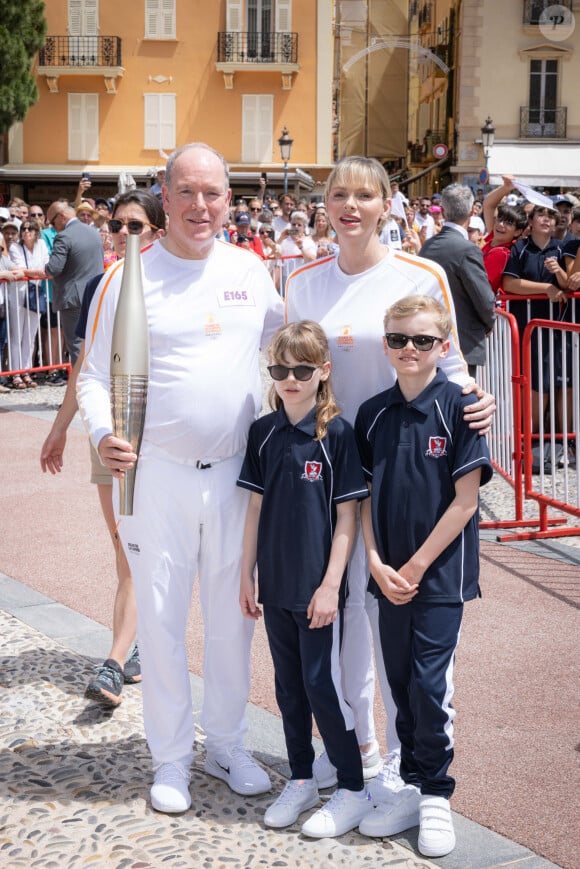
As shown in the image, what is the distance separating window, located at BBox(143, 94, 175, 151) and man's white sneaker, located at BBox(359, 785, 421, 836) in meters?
36.7

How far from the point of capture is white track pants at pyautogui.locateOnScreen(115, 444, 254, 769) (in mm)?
3701

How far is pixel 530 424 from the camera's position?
7410 mm

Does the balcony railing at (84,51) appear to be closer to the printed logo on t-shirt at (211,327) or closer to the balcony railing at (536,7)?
the balcony railing at (536,7)

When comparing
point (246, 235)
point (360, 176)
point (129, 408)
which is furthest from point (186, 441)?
point (246, 235)

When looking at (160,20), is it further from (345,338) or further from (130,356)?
(130,356)

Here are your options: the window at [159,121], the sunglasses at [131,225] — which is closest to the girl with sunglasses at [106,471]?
the sunglasses at [131,225]

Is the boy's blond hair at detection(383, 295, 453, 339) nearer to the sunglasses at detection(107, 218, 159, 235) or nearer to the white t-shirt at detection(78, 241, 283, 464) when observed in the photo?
the white t-shirt at detection(78, 241, 283, 464)

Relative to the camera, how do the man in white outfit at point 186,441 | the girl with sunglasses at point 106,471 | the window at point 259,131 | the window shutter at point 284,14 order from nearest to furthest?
the man in white outfit at point 186,441
the girl with sunglasses at point 106,471
the window shutter at point 284,14
the window at point 259,131

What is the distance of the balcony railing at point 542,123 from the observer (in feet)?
131

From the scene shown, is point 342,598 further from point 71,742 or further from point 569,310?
point 569,310

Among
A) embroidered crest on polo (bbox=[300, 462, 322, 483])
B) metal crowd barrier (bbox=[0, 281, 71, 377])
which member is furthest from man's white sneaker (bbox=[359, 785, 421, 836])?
metal crowd barrier (bbox=[0, 281, 71, 377])

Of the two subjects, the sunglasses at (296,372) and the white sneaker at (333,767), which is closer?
the sunglasses at (296,372)

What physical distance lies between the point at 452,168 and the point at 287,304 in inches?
1489

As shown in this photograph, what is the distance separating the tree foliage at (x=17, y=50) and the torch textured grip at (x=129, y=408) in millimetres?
30889
